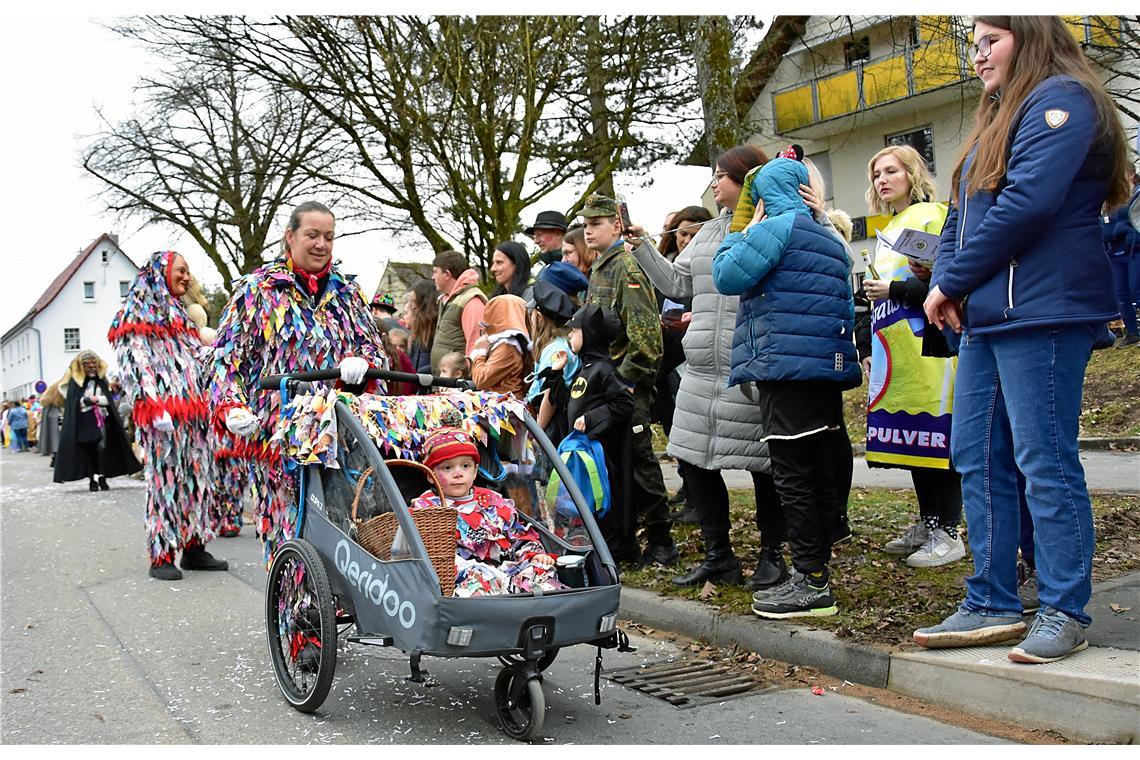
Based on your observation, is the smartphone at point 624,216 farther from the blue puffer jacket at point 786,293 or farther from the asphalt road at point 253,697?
the asphalt road at point 253,697

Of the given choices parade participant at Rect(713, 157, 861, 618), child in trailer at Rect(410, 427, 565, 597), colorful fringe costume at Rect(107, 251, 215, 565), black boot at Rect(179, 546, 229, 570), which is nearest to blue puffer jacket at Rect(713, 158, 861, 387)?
parade participant at Rect(713, 157, 861, 618)

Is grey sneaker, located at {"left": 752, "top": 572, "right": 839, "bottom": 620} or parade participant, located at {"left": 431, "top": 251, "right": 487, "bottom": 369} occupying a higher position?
parade participant, located at {"left": 431, "top": 251, "right": 487, "bottom": 369}

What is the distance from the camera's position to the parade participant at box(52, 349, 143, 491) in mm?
14359

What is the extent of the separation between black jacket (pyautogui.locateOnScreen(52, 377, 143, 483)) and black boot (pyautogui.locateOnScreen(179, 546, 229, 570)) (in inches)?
301

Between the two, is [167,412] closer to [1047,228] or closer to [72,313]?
[1047,228]

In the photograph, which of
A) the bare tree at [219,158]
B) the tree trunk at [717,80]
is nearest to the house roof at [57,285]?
the bare tree at [219,158]

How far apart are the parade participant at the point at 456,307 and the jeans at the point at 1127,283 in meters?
4.21

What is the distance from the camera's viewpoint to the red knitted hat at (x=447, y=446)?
14.4 ft

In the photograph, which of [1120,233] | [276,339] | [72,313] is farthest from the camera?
[72,313]

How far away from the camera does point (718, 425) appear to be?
5.35 meters

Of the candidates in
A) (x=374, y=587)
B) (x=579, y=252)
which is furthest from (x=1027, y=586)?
(x=579, y=252)

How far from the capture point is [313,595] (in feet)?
13.6

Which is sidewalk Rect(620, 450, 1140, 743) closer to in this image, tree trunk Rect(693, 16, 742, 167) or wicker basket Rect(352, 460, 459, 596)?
wicker basket Rect(352, 460, 459, 596)

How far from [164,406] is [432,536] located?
448 cm
